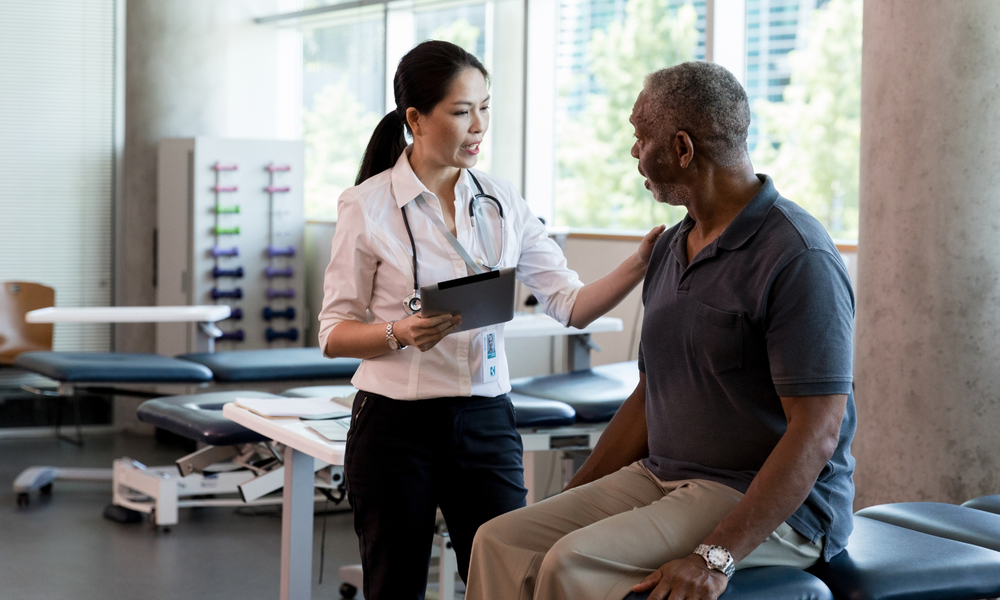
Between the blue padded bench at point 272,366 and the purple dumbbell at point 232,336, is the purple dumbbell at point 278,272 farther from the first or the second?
the blue padded bench at point 272,366

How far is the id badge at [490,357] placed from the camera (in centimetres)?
195

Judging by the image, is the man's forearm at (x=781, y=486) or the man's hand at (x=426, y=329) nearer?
the man's forearm at (x=781, y=486)

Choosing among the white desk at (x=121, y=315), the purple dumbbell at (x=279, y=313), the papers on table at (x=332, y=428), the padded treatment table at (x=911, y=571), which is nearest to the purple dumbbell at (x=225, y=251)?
the purple dumbbell at (x=279, y=313)

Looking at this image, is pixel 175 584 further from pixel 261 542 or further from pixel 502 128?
pixel 502 128

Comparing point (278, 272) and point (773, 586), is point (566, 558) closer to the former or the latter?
point (773, 586)

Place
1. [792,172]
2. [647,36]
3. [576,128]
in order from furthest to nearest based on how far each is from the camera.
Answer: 1. [576,128]
2. [647,36]
3. [792,172]

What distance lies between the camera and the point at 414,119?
1998mm

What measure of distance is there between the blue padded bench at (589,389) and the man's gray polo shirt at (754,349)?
1.50m

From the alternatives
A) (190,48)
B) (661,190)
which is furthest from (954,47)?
(190,48)

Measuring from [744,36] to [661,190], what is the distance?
3.32m

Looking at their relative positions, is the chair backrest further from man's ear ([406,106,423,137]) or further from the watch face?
the watch face

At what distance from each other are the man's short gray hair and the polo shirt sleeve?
241 millimetres

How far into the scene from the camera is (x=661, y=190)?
1.74 m

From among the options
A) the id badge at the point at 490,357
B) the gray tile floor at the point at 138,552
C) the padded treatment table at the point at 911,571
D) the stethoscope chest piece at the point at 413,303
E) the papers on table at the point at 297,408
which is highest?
the stethoscope chest piece at the point at 413,303
